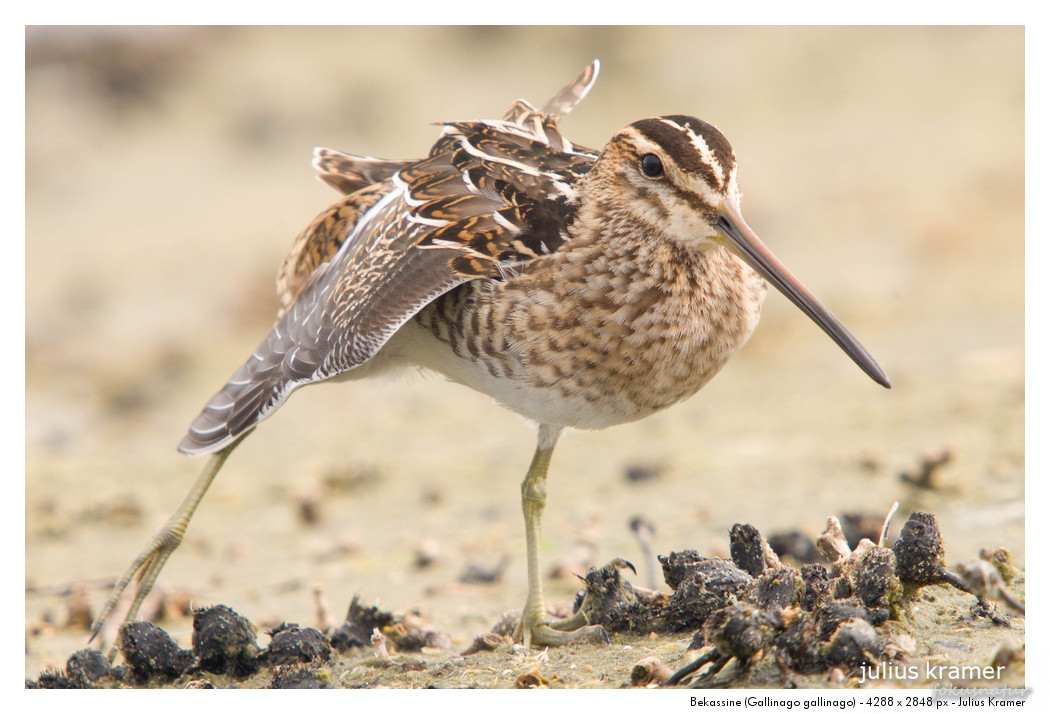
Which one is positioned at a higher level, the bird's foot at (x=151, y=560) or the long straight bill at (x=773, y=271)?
the long straight bill at (x=773, y=271)

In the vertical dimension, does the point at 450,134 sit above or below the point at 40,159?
below

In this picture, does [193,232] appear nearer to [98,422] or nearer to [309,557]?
[98,422]

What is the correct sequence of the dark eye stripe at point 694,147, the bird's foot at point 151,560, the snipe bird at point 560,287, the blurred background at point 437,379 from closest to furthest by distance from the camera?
the dark eye stripe at point 694,147 → the snipe bird at point 560,287 → the bird's foot at point 151,560 → the blurred background at point 437,379

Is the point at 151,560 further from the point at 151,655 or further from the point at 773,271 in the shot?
the point at 773,271

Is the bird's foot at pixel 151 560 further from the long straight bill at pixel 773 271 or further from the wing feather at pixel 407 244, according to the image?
the long straight bill at pixel 773 271

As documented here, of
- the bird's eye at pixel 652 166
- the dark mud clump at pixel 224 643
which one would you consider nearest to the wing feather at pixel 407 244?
the bird's eye at pixel 652 166

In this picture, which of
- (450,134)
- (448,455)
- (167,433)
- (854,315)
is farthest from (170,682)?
(854,315)

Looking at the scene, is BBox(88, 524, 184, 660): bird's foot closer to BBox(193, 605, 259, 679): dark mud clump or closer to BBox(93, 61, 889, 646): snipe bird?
BBox(93, 61, 889, 646): snipe bird
